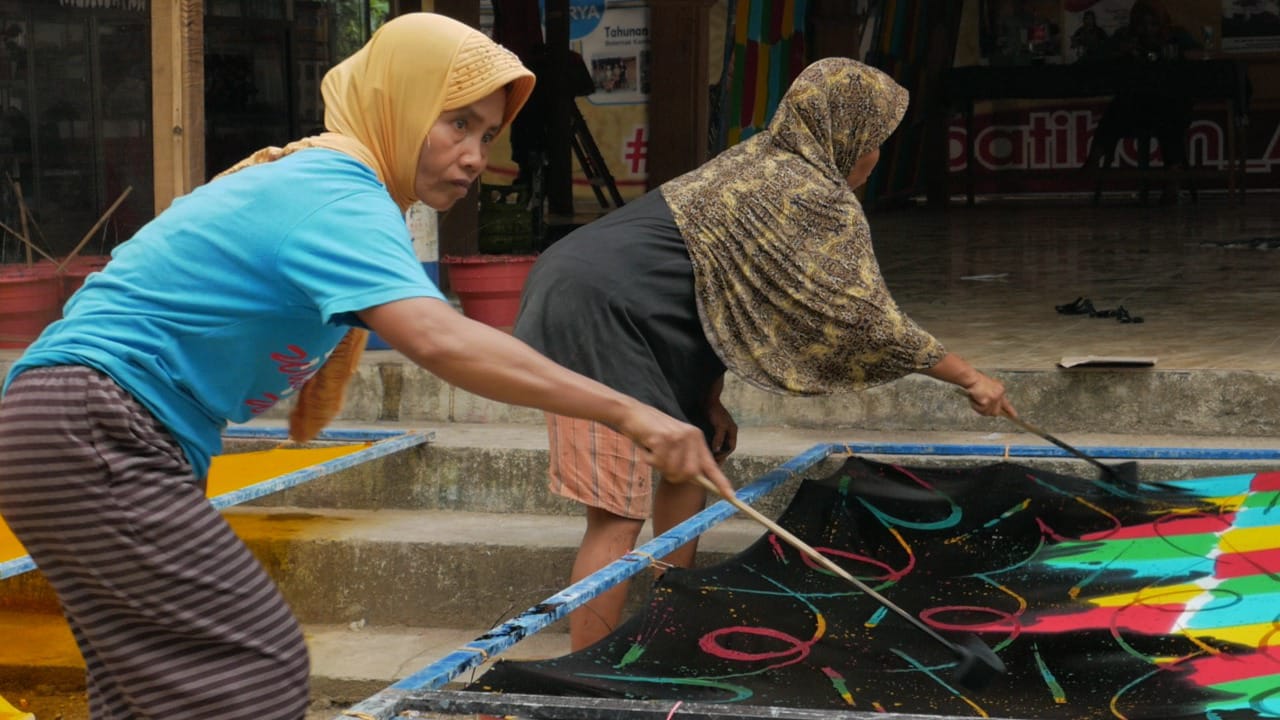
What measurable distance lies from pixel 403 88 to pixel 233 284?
361mm

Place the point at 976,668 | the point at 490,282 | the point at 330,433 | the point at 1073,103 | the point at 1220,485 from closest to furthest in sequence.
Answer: the point at 976,668
the point at 1220,485
the point at 330,433
the point at 490,282
the point at 1073,103

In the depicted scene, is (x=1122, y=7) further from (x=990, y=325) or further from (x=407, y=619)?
(x=407, y=619)

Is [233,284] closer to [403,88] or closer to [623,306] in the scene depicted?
[403,88]

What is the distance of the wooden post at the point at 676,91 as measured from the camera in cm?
1073

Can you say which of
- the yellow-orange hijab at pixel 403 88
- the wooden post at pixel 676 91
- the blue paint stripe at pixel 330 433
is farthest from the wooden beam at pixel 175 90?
the wooden post at pixel 676 91

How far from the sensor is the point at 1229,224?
11148 mm

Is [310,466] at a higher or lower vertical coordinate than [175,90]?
lower

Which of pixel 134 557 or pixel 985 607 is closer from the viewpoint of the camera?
pixel 134 557

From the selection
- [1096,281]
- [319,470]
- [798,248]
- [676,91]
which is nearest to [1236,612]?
[798,248]

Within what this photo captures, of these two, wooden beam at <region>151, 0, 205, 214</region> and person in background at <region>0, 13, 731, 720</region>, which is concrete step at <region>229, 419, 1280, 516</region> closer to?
wooden beam at <region>151, 0, 205, 214</region>

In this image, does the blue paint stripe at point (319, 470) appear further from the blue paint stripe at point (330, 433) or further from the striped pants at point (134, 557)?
the striped pants at point (134, 557)

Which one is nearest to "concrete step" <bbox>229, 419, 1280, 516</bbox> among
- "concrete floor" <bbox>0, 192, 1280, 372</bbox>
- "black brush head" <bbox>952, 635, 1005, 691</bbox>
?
"concrete floor" <bbox>0, 192, 1280, 372</bbox>

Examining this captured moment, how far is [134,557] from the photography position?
6.71ft

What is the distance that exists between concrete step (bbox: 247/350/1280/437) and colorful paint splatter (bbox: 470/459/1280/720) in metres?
0.67
